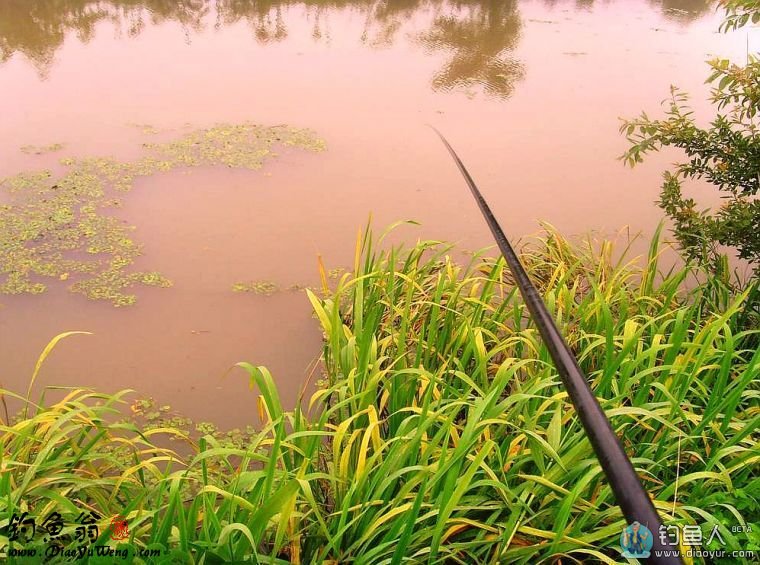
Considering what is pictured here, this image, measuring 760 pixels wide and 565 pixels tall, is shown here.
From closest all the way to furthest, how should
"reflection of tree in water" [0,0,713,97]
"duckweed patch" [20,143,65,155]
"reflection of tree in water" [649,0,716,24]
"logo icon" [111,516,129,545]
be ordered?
"logo icon" [111,516,129,545] → "duckweed patch" [20,143,65,155] → "reflection of tree in water" [0,0,713,97] → "reflection of tree in water" [649,0,716,24]

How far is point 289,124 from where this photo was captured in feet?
11.0

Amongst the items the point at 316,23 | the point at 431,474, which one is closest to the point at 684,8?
the point at 316,23

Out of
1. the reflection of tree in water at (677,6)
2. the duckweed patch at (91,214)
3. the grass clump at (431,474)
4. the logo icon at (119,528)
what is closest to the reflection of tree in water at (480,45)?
the reflection of tree in water at (677,6)

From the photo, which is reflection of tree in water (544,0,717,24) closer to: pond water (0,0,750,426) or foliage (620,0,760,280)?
pond water (0,0,750,426)

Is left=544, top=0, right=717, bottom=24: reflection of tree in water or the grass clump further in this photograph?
left=544, top=0, right=717, bottom=24: reflection of tree in water

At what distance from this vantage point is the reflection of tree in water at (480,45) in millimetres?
4086

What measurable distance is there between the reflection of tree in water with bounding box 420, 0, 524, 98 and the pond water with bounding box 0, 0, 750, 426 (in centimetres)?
2

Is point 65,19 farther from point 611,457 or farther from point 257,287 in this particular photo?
point 611,457

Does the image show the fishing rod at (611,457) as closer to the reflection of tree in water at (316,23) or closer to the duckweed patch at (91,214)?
the duckweed patch at (91,214)

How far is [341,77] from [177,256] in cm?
207

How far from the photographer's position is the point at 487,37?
4.86m

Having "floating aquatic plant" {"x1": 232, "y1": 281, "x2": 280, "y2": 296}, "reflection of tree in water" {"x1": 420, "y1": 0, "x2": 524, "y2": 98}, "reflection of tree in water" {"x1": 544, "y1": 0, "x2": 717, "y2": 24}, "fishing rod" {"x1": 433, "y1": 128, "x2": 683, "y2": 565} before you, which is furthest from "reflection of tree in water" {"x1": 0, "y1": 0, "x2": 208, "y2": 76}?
"fishing rod" {"x1": 433, "y1": 128, "x2": 683, "y2": 565}

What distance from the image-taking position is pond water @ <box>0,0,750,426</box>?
202cm

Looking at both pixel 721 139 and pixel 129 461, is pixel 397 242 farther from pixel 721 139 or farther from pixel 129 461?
pixel 129 461
